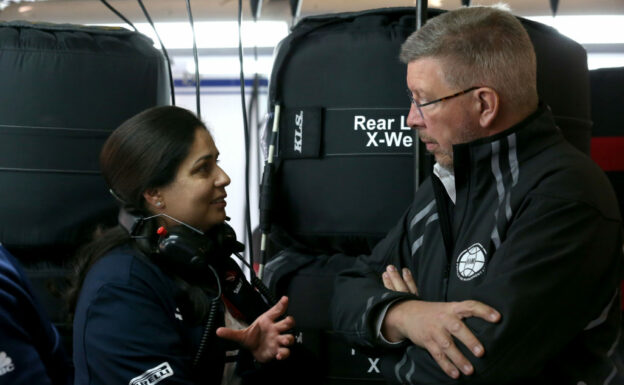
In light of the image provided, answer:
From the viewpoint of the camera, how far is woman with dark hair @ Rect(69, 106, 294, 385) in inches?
59.9

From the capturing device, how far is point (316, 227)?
78.7 inches

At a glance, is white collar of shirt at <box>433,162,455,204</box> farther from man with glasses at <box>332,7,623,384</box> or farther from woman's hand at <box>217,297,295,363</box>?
woman's hand at <box>217,297,295,363</box>

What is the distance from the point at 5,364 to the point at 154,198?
494 mm

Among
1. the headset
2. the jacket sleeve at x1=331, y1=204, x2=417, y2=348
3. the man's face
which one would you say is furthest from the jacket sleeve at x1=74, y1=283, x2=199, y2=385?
the man's face

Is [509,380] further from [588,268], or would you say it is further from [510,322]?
[588,268]

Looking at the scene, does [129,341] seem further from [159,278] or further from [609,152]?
[609,152]

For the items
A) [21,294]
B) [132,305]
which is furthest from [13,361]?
[132,305]

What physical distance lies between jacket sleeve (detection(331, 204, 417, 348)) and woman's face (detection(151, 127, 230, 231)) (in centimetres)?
37

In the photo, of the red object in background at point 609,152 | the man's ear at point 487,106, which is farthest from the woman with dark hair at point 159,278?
the red object in background at point 609,152

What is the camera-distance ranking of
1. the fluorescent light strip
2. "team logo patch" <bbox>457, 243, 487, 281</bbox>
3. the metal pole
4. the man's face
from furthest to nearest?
the fluorescent light strip, the metal pole, the man's face, "team logo patch" <bbox>457, 243, 487, 281</bbox>

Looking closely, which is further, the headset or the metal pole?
the metal pole

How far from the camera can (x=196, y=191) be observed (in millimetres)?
1769

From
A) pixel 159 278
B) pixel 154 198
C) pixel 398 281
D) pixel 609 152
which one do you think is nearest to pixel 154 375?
pixel 159 278

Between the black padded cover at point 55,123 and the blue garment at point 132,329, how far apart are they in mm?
487
